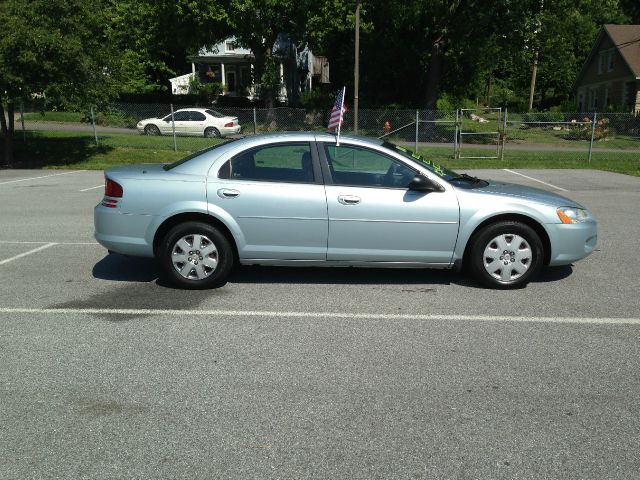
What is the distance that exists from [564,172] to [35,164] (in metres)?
17.4

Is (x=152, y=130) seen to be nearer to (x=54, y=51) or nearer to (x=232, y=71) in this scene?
(x=54, y=51)

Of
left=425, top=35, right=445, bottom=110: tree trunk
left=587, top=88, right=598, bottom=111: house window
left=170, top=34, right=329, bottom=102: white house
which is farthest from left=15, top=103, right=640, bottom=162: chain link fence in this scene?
left=587, top=88, right=598, bottom=111: house window

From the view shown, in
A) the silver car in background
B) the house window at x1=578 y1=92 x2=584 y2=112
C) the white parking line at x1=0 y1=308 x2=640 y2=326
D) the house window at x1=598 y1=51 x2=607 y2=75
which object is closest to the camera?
the white parking line at x1=0 y1=308 x2=640 y2=326

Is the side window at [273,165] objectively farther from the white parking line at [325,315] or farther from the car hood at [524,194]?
the car hood at [524,194]

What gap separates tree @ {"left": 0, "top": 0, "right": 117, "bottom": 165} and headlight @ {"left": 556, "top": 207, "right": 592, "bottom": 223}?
1534cm

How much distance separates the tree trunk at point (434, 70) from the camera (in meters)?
33.7

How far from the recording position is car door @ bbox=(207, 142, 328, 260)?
5.91 meters

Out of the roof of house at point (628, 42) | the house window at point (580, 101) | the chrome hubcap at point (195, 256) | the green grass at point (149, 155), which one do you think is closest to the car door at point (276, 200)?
the chrome hubcap at point (195, 256)

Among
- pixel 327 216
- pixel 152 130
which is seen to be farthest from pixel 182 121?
pixel 327 216

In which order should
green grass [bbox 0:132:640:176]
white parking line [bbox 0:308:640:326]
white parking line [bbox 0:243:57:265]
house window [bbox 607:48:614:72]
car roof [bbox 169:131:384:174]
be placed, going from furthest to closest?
house window [bbox 607:48:614:72] → green grass [bbox 0:132:640:176] → white parking line [bbox 0:243:57:265] → car roof [bbox 169:131:384:174] → white parking line [bbox 0:308:640:326]

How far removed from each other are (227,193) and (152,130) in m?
24.1

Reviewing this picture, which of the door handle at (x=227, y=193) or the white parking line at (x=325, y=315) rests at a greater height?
the door handle at (x=227, y=193)

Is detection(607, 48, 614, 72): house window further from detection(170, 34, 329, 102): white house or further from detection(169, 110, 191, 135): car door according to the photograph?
detection(169, 110, 191, 135): car door

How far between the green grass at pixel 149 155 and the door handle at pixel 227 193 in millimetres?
15026
